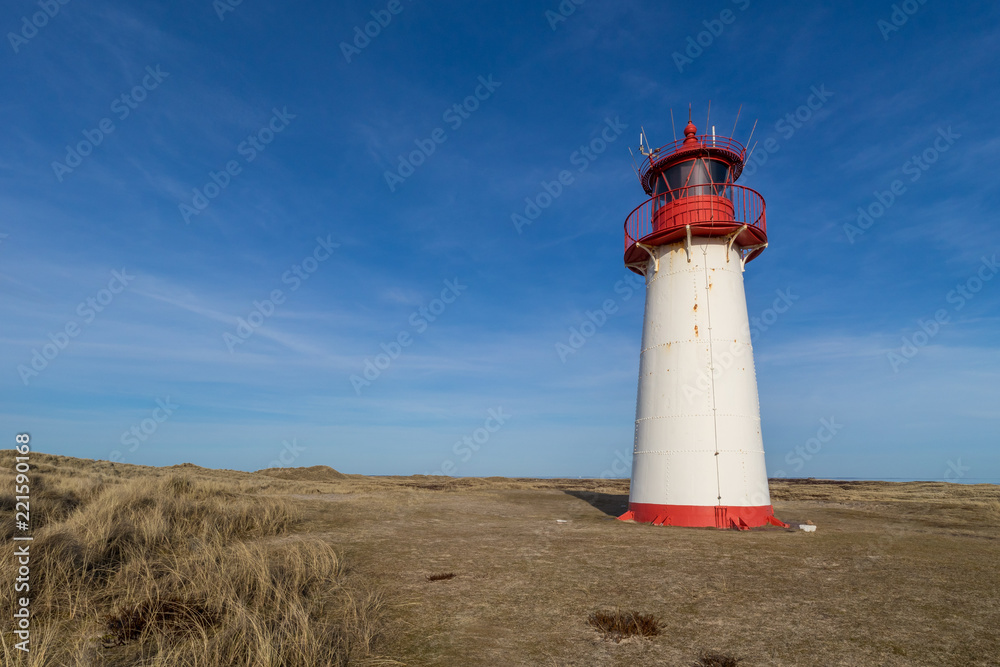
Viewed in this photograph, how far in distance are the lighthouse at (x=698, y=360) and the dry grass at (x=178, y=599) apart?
896cm

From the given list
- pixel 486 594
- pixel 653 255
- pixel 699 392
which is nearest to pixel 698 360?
pixel 699 392

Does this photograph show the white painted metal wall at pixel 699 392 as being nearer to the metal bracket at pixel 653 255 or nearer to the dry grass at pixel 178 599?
the metal bracket at pixel 653 255

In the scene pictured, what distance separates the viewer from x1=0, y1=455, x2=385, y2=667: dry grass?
15.2 feet

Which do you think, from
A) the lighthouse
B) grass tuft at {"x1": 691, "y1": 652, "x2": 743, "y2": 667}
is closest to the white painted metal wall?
the lighthouse

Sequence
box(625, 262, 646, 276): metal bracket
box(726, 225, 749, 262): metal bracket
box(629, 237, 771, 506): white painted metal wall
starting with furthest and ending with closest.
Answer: box(625, 262, 646, 276): metal bracket
box(726, 225, 749, 262): metal bracket
box(629, 237, 771, 506): white painted metal wall

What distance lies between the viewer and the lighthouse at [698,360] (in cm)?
1323

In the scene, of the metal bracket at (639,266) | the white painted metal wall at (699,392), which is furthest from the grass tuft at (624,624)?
the metal bracket at (639,266)

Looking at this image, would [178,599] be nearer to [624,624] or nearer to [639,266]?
[624,624]

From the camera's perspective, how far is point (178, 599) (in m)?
6.06

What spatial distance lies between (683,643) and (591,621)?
1.05m

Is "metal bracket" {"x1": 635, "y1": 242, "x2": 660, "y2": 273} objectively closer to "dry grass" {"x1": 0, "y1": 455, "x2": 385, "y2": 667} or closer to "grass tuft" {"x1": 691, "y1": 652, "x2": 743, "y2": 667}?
"dry grass" {"x1": 0, "y1": 455, "x2": 385, "y2": 667}

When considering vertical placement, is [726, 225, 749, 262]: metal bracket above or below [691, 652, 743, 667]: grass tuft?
above

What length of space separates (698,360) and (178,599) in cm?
1226

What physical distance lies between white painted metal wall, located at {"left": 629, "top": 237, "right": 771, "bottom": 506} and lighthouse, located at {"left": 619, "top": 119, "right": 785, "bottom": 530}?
1.0 inches
